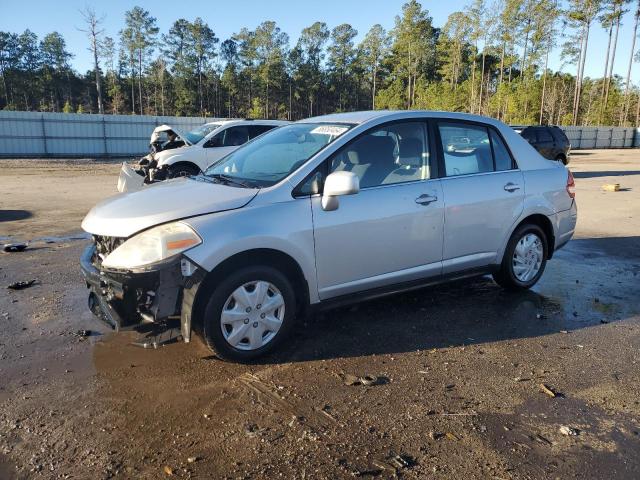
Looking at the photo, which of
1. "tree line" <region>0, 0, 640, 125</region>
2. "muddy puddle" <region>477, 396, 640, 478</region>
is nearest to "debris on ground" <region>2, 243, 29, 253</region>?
"muddy puddle" <region>477, 396, 640, 478</region>

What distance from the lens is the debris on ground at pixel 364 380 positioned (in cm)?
355

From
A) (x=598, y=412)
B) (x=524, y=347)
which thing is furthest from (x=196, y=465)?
(x=524, y=347)

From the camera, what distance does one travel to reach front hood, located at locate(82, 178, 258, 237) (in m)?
3.59

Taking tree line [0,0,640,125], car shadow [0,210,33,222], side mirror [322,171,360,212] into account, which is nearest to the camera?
side mirror [322,171,360,212]

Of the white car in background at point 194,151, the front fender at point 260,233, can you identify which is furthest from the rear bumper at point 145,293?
the white car in background at point 194,151

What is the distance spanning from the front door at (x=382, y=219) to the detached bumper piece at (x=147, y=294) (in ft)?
3.37

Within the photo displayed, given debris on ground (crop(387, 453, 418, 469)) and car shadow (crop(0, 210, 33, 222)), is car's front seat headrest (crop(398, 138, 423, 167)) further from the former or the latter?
car shadow (crop(0, 210, 33, 222))

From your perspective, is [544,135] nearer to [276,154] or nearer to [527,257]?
[527,257]

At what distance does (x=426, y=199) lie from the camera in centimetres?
447

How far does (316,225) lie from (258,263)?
520 millimetres

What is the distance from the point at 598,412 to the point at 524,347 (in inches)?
38.2

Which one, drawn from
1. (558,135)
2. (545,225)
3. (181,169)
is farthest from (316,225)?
(558,135)

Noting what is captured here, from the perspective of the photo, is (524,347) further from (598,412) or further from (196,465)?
(196,465)

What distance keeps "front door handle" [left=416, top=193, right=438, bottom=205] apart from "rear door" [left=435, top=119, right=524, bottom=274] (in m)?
0.16
